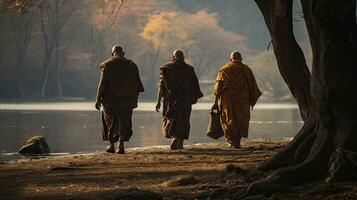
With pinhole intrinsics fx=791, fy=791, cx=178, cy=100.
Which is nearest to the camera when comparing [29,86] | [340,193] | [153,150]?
[340,193]

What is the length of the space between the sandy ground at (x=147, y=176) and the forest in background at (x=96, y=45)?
4556 centimetres

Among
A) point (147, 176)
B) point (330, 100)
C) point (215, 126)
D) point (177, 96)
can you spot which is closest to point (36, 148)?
point (177, 96)

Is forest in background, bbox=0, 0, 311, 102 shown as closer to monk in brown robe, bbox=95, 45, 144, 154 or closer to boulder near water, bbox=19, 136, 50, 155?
boulder near water, bbox=19, 136, 50, 155

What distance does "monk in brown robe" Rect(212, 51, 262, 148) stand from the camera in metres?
15.3

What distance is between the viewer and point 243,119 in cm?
1538

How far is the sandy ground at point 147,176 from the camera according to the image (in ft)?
25.7

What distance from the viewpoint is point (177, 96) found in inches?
610

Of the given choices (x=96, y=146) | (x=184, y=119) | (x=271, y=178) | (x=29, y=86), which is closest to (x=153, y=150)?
(x=184, y=119)

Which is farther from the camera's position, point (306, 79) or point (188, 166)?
point (188, 166)

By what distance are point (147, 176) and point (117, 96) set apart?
4.45 m

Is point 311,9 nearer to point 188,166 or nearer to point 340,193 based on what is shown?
point 340,193

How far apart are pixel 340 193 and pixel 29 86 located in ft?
191

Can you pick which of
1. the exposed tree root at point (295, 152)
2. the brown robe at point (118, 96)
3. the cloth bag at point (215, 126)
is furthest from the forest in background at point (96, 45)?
the exposed tree root at point (295, 152)

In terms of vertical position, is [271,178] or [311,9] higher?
[311,9]
